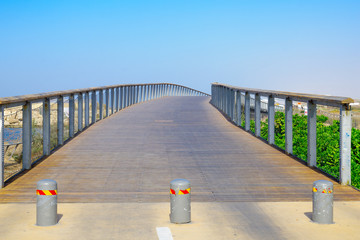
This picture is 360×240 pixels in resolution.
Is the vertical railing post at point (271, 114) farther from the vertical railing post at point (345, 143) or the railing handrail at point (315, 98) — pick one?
the vertical railing post at point (345, 143)

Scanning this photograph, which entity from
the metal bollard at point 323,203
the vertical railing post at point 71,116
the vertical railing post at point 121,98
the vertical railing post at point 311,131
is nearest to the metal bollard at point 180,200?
the metal bollard at point 323,203

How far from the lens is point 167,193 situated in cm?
838

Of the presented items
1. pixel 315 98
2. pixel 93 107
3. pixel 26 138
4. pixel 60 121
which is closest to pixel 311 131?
pixel 315 98

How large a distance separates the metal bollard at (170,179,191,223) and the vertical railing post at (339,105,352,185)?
3583 mm

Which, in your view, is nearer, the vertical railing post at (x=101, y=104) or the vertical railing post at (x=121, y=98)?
the vertical railing post at (x=101, y=104)

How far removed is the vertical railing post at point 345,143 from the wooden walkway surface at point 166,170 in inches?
9.3

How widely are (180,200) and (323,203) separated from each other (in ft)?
6.16

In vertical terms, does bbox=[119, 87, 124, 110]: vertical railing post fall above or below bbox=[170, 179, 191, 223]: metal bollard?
above

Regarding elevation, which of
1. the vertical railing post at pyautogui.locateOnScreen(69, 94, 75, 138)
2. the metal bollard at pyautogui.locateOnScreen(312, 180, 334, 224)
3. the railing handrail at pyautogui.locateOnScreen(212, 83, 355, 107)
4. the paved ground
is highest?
the railing handrail at pyautogui.locateOnScreen(212, 83, 355, 107)

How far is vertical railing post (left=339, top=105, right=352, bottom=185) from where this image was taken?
8797 mm

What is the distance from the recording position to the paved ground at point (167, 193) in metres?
6.40

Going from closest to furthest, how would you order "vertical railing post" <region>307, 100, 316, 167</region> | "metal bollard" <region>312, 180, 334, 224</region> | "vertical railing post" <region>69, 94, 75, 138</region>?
"metal bollard" <region>312, 180, 334, 224</region> → "vertical railing post" <region>307, 100, 316, 167</region> → "vertical railing post" <region>69, 94, 75, 138</region>

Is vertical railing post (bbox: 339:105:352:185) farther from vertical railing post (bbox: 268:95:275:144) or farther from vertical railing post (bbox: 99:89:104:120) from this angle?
vertical railing post (bbox: 99:89:104:120)

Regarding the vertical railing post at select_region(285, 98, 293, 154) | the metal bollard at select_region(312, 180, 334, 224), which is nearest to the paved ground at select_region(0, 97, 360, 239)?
the metal bollard at select_region(312, 180, 334, 224)
